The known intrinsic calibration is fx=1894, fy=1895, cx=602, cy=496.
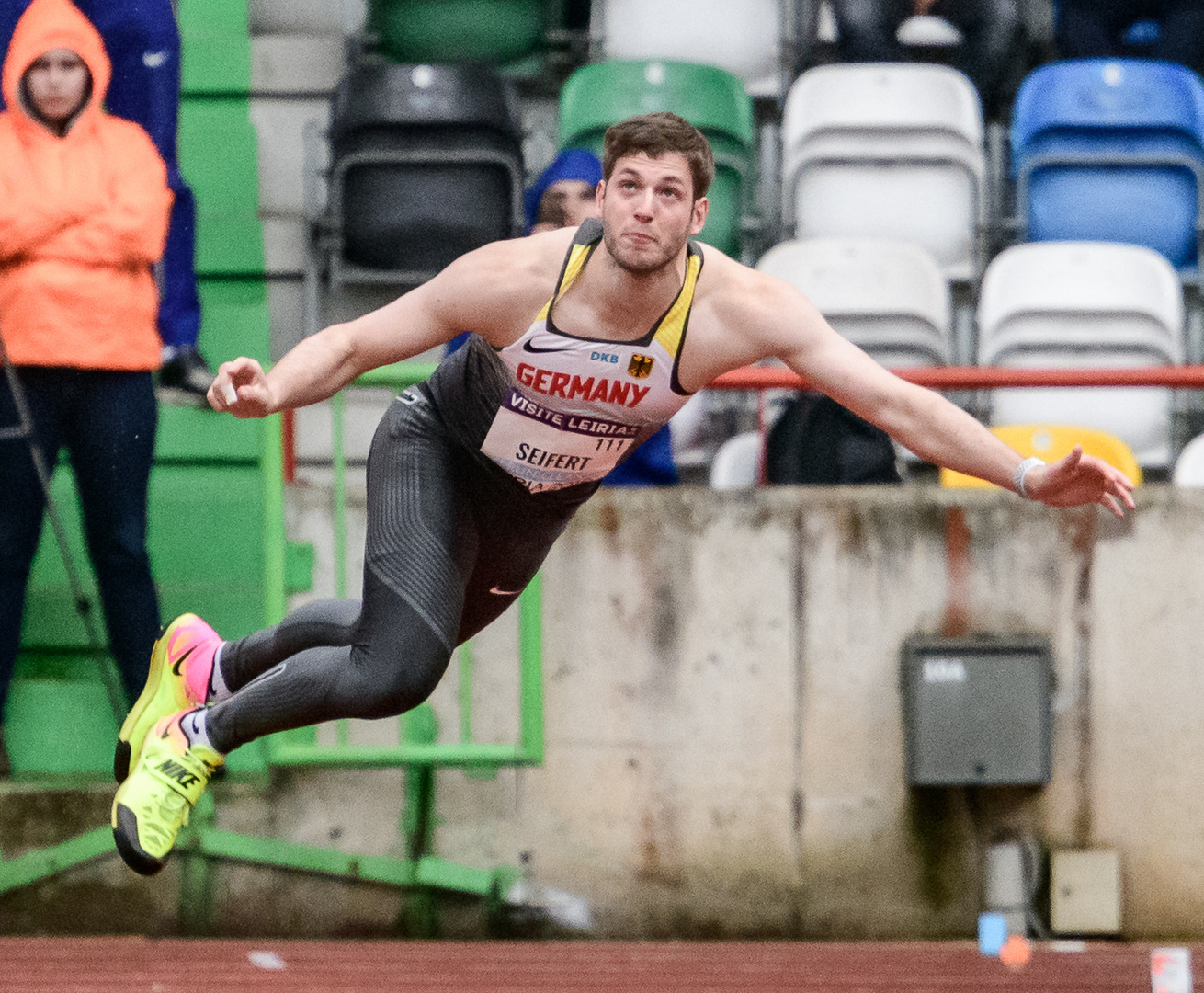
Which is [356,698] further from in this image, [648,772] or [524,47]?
[524,47]

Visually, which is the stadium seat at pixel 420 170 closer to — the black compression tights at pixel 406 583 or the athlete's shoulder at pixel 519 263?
the black compression tights at pixel 406 583

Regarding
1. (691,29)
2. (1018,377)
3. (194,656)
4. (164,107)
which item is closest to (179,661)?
(194,656)

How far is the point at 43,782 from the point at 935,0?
4.97 meters

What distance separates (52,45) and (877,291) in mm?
3097

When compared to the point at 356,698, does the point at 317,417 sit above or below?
above

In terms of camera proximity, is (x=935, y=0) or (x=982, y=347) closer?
(x=982, y=347)

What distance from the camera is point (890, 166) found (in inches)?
310

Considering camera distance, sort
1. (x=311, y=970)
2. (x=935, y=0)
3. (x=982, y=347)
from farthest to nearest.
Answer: (x=935, y=0) → (x=982, y=347) → (x=311, y=970)

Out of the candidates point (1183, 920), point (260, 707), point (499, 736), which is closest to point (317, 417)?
point (499, 736)

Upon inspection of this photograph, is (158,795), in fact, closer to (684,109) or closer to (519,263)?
(519,263)

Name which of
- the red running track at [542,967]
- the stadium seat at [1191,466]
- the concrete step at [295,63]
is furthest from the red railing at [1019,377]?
the concrete step at [295,63]

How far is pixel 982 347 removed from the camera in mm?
7438

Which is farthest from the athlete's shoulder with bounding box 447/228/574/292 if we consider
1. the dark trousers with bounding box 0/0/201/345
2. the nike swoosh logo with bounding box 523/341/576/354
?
the dark trousers with bounding box 0/0/201/345

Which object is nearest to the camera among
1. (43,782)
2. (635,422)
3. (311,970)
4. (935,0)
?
(635,422)
